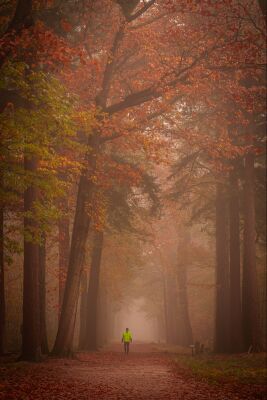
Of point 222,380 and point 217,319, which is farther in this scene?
point 217,319

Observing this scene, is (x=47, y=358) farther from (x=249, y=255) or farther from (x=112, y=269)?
(x=112, y=269)

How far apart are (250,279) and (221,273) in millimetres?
2930

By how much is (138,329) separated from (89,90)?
13864 centimetres

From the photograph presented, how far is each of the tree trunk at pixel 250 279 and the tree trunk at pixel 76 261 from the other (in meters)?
7.09

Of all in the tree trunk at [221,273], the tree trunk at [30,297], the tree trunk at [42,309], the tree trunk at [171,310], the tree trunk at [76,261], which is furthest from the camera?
the tree trunk at [171,310]

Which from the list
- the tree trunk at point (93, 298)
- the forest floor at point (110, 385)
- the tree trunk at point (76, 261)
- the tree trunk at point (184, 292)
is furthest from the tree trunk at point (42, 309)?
the tree trunk at point (184, 292)

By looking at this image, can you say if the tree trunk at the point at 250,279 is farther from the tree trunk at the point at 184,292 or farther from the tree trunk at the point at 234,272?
the tree trunk at the point at 184,292

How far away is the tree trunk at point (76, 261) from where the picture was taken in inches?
521

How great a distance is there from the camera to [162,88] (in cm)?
1286

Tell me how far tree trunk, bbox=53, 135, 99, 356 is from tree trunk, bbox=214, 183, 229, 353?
7240 mm

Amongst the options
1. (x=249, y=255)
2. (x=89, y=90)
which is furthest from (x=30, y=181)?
(x=249, y=255)

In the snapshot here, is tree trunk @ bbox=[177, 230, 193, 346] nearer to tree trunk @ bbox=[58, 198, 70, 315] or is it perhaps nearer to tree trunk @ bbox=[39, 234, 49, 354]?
tree trunk @ bbox=[58, 198, 70, 315]

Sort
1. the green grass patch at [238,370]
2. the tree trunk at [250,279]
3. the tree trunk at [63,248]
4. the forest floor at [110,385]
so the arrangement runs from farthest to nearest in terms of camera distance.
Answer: the tree trunk at [63,248] < the tree trunk at [250,279] < the green grass patch at [238,370] < the forest floor at [110,385]

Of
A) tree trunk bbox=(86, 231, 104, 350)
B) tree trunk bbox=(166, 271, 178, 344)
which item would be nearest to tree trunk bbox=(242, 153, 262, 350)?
tree trunk bbox=(86, 231, 104, 350)
